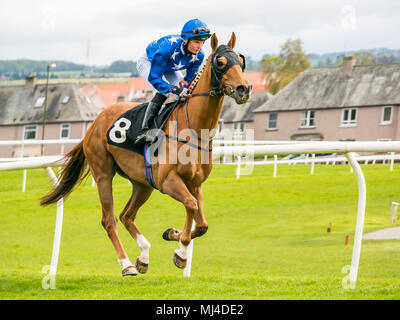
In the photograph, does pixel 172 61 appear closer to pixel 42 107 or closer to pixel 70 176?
pixel 70 176

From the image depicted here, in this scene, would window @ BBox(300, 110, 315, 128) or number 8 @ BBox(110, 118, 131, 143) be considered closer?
number 8 @ BBox(110, 118, 131, 143)

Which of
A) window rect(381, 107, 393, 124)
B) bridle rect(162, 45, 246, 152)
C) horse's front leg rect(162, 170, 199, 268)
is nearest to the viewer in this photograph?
bridle rect(162, 45, 246, 152)

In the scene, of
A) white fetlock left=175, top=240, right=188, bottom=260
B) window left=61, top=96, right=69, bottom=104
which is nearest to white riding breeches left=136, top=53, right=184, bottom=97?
white fetlock left=175, top=240, right=188, bottom=260

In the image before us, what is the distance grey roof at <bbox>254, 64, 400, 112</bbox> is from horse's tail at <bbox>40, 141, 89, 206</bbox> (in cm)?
3962

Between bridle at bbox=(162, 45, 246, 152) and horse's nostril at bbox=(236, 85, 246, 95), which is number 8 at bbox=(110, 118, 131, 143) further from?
horse's nostril at bbox=(236, 85, 246, 95)

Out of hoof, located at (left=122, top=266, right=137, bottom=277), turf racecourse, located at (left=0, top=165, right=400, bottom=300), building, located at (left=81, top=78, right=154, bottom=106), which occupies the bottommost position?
building, located at (left=81, top=78, right=154, bottom=106)

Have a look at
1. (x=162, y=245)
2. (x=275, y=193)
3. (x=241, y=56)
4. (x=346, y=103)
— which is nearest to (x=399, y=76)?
(x=346, y=103)

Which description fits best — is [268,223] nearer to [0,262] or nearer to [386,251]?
[386,251]

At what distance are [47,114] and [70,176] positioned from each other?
168 ft

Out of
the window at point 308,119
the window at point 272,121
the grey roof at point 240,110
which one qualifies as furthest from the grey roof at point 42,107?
the window at point 308,119

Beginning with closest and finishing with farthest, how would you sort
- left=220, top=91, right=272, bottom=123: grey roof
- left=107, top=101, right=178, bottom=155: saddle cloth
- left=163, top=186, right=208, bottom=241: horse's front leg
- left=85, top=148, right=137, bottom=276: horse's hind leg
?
left=163, top=186, right=208, bottom=241: horse's front leg → left=107, top=101, right=178, bottom=155: saddle cloth → left=85, top=148, right=137, bottom=276: horse's hind leg → left=220, top=91, right=272, bottom=123: grey roof

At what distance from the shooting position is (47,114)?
56438mm

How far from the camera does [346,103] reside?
152 feet

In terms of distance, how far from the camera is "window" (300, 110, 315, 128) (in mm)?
48344
